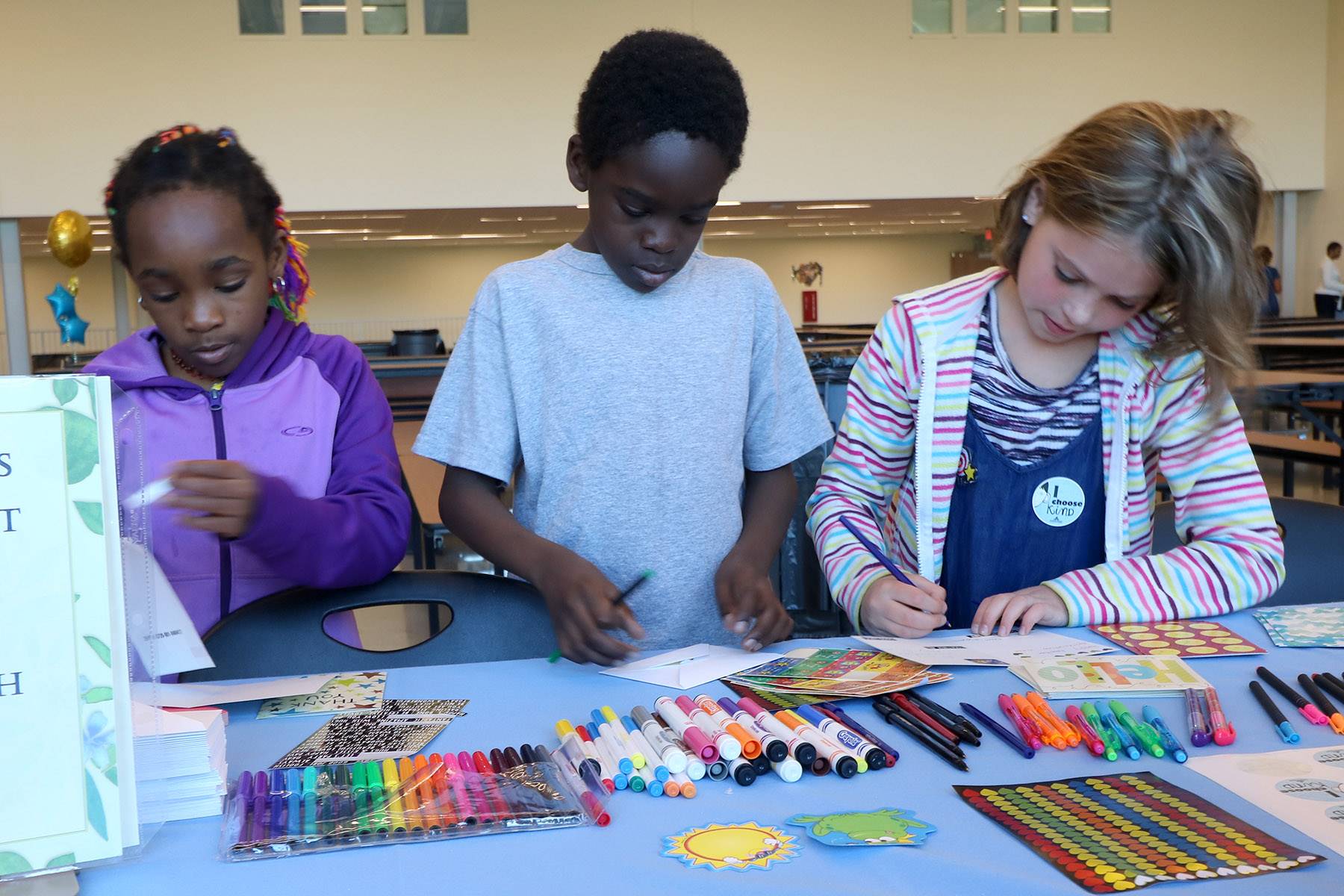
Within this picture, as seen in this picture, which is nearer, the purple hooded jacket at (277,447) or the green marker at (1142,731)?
the green marker at (1142,731)

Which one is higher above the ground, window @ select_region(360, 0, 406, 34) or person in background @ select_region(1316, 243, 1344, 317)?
window @ select_region(360, 0, 406, 34)

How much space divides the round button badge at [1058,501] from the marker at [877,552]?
0.20 m

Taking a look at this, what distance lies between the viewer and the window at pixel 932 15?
10.1 meters

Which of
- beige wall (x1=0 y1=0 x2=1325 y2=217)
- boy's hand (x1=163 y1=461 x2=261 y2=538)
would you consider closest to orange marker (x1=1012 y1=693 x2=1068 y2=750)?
boy's hand (x1=163 y1=461 x2=261 y2=538)

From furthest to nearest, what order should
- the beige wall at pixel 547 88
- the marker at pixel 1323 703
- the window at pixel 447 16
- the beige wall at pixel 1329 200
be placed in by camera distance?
the beige wall at pixel 1329 200 < the window at pixel 447 16 < the beige wall at pixel 547 88 < the marker at pixel 1323 703

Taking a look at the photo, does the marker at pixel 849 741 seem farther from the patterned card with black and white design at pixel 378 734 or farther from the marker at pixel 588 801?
the patterned card with black and white design at pixel 378 734

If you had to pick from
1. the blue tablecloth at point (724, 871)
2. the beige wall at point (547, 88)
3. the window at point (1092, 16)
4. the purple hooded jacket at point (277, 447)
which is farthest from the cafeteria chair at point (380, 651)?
the window at point (1092, 16)

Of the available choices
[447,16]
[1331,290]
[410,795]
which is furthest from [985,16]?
[410,795]

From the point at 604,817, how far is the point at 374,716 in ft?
1.03

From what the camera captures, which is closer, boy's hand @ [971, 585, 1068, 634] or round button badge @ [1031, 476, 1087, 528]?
boy's hand @ [971, 585, 1068, 634]

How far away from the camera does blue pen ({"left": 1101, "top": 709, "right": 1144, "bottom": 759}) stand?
0.85 metres

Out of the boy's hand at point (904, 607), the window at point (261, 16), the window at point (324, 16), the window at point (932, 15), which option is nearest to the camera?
the boy's hand at point (904, 607)

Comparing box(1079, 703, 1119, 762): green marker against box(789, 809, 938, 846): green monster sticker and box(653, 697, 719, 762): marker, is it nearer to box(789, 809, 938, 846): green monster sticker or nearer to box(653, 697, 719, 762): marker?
box(789, 809, 938, 846): green monster sticker

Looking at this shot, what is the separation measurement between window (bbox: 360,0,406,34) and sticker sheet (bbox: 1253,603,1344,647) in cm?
937
